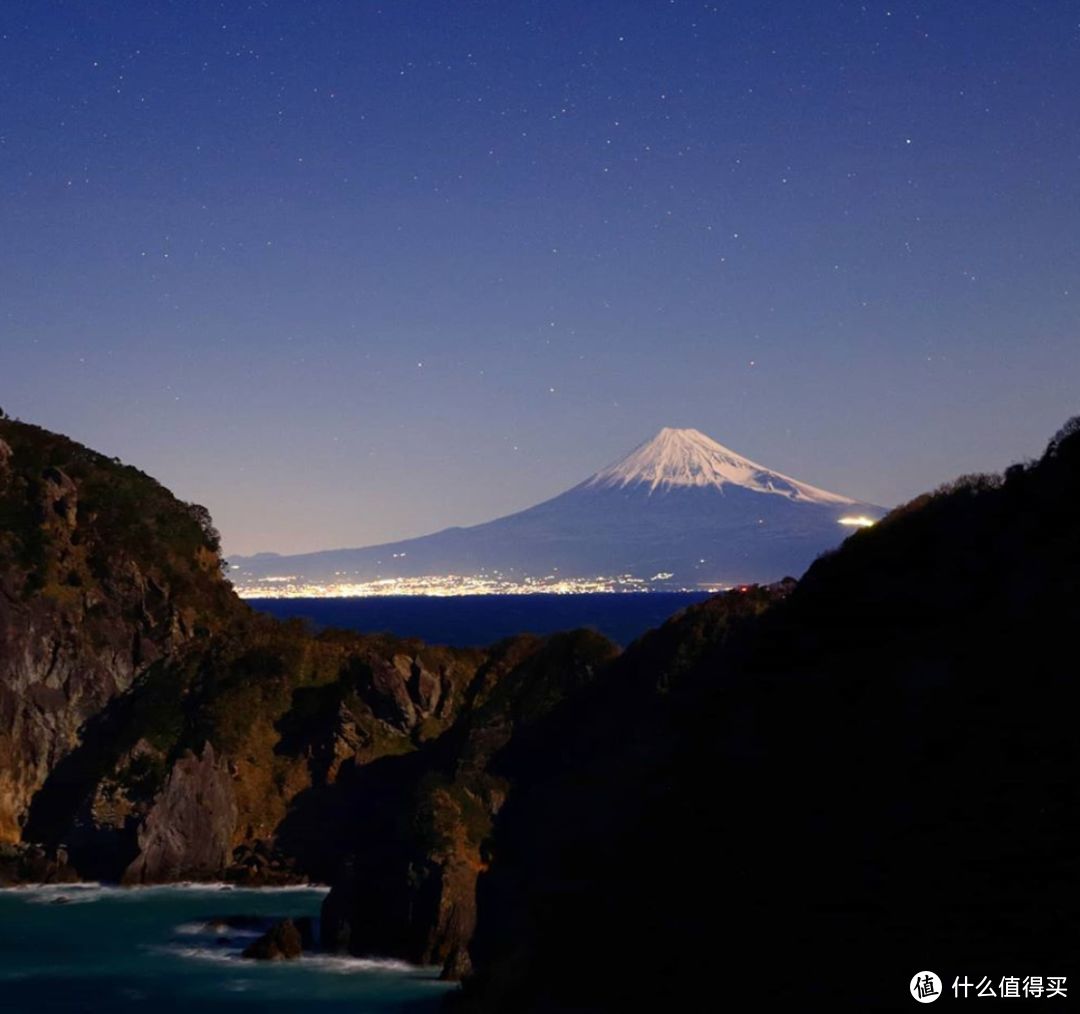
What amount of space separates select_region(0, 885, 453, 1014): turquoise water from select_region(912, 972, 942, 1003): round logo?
22200 millimetres

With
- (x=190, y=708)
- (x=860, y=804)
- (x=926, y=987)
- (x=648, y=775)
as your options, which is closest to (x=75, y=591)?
(x=190, y=708)

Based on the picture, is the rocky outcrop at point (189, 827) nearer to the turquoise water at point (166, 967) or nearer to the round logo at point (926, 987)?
the turquoise water at point (166, 967)

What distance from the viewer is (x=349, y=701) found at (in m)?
70.3

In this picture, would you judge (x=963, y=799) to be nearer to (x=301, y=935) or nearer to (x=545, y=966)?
(x=545, y=966)

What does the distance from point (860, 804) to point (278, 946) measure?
27484mm

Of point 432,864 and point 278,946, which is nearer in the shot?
point 278,946

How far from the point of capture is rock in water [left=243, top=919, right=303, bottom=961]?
4853 centimetres

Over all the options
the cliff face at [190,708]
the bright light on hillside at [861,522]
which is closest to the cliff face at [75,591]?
the cliff face at [190,708]

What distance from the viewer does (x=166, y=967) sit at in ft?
158

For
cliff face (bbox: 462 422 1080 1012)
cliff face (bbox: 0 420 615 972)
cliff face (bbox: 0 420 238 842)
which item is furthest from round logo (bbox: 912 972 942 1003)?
cliff face (bbox: 0 420 238 842)

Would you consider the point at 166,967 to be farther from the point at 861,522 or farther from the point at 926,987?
the point at 926,987

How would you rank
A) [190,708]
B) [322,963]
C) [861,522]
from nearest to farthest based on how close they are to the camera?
[861,522], [322,963], [190,708]

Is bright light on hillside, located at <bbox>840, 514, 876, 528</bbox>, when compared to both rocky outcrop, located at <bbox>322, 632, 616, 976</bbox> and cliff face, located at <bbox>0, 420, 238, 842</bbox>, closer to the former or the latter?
rocky outcrop, located at <bbox>322, 632, 616, 976</bbox>

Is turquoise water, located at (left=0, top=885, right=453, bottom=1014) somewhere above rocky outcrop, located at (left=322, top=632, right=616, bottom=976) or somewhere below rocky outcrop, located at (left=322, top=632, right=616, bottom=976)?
below
